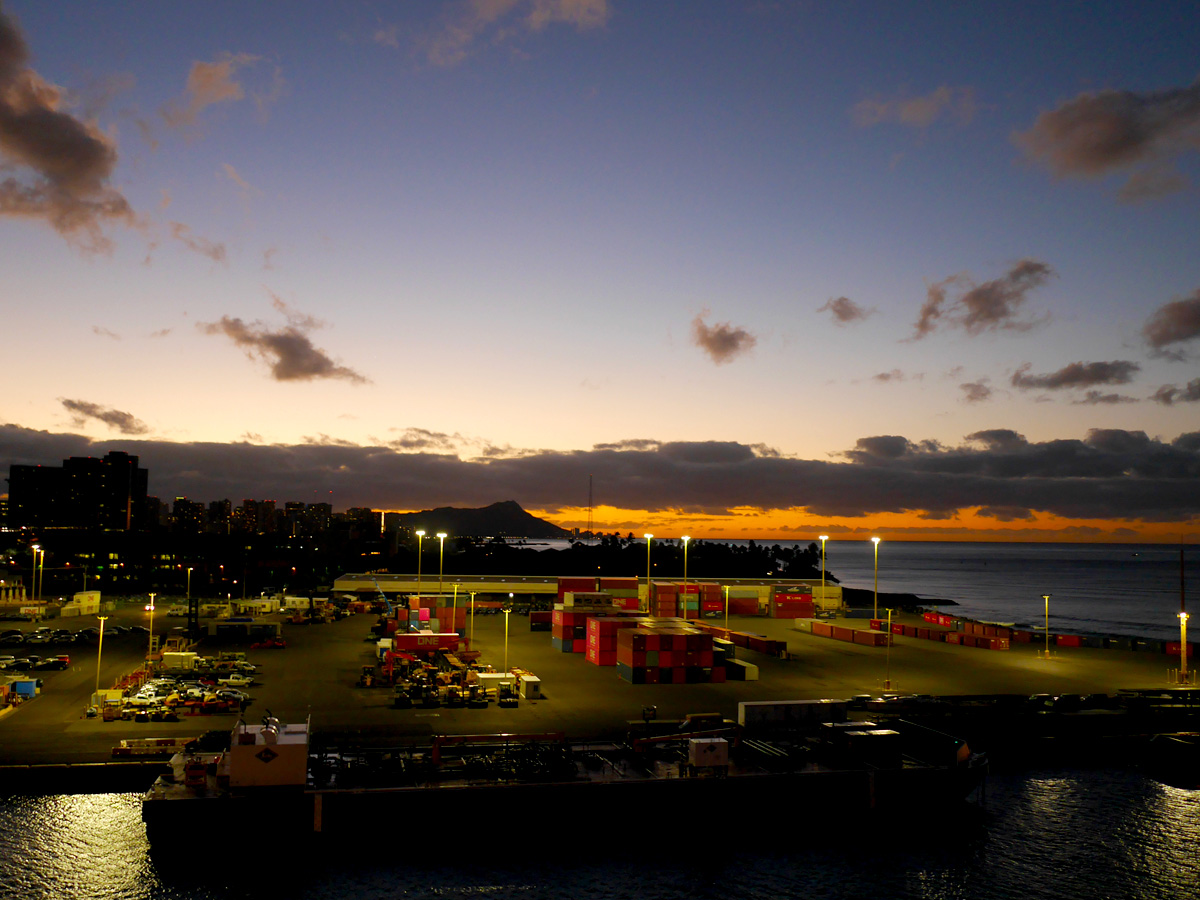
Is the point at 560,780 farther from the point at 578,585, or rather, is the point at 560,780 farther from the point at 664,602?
the point at 578,585

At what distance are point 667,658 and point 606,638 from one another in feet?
27.1

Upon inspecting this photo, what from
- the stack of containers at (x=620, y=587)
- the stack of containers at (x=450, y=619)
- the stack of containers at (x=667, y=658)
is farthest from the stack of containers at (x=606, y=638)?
the stack of containers at (x=620, y=587)

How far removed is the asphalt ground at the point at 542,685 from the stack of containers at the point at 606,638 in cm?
98

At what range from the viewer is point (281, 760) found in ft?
101

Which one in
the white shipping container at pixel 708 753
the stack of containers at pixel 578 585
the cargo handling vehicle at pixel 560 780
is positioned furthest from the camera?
the stack of containers at pixel 578 585

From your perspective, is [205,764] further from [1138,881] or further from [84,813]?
[1138,881]

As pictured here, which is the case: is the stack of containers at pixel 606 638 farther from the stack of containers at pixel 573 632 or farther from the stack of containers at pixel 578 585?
the stack of containers at pixel 578 585

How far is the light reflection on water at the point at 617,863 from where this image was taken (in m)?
27.4

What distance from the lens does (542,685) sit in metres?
52.6

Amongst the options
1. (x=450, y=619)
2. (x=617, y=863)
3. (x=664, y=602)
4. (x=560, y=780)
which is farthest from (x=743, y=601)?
(x=617, y=863)

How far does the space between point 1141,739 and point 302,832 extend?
43.8 m

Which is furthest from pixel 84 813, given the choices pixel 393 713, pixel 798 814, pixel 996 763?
pixel 996 763

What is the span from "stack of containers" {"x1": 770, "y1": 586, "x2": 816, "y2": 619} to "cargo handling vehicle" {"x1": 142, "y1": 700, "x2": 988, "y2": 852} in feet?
206

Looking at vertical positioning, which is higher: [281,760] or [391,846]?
[281,760]
